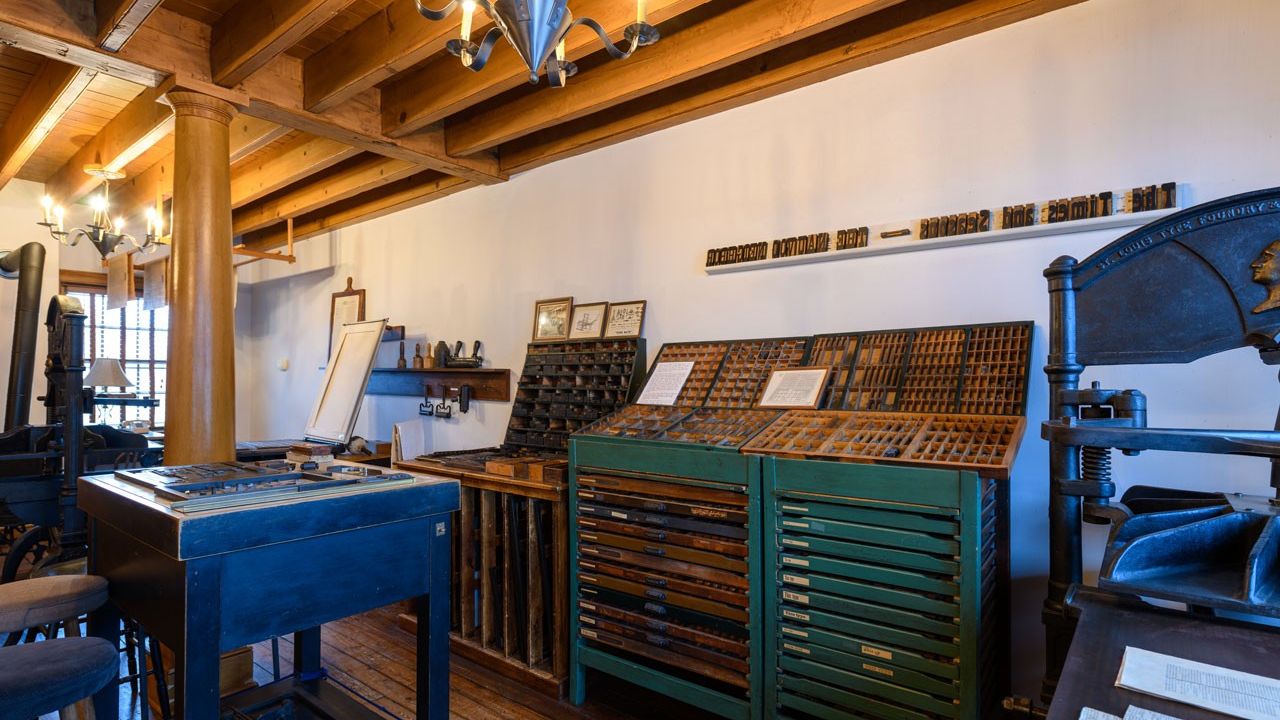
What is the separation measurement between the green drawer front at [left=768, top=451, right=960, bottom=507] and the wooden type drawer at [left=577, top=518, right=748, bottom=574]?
1.03ft

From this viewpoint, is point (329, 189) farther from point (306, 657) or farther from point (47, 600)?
point (47, 600)

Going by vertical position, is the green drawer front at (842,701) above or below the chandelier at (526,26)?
below

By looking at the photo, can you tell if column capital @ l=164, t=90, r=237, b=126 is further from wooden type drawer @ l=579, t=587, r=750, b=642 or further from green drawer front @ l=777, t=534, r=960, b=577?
green drawer front @ l=777, t=534, r=960, b=577

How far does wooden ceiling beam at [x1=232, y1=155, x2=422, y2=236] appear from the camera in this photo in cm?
444

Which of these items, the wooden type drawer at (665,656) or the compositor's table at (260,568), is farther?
the wooden type drawer at (665,656)

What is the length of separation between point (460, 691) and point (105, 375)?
4846 millimetres

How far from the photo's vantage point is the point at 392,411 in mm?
5234

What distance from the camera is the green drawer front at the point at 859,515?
1.91 metres

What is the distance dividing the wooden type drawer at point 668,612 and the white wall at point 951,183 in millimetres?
A: 1006

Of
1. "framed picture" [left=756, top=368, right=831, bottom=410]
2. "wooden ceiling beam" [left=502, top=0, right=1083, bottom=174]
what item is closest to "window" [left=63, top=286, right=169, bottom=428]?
"wooden ceiling beam" [left=502, top=0, right=1083, bottom=174]

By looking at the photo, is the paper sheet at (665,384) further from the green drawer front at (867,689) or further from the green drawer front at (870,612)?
the green drawer front at (867,689)

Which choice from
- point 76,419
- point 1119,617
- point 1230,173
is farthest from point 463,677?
point 1230,173

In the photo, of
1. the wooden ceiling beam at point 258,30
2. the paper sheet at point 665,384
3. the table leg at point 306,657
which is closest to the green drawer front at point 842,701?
the paper sheet at point 665,384

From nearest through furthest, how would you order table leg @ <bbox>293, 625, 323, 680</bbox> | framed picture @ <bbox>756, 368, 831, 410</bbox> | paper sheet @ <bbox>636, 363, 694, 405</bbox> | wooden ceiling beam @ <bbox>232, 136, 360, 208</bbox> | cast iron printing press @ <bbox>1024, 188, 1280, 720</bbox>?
cast iron printing press @ <bbox>1024, 188, 1280, 720</bbox>, table leg @ <bbox>293, 625, 323, 680</bbox>, framed picture @ <bbox>756, 368, 831, 410</bbox>, paper sheet @ <bbox>636, 363, 694, 405</bbox>, wooden ceiling beam @ <bbox>232, 136, 360, 208</bbox>
